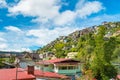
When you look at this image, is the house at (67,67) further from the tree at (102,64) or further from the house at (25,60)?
the house at (25,60)

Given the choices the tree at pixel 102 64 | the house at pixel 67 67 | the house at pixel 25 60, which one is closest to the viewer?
the tree at pixel 102 64

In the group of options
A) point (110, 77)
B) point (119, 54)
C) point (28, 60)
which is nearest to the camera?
point (110, 77)

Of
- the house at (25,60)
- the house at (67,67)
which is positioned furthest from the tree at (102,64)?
the house at (25,60)

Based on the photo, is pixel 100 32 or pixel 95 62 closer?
pixel 95 62

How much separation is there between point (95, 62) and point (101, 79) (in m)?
3.33

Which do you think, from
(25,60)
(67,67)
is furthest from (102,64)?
(25,60)

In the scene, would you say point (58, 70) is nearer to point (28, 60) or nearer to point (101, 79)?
point (101, 79)

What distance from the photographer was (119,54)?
83.9m

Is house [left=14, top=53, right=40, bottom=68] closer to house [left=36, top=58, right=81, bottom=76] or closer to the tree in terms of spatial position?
house [left=36, top=58, right=81, bottom=76]

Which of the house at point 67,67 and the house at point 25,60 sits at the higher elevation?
the house at point 25,60

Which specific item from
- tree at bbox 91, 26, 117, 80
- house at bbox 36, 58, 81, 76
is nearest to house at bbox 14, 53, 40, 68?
house at bbox 36, 58, 81, 76

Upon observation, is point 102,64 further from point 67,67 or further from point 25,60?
point 25,60

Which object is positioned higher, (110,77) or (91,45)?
(91,45)

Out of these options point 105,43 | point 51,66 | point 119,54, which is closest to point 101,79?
point 105,43
